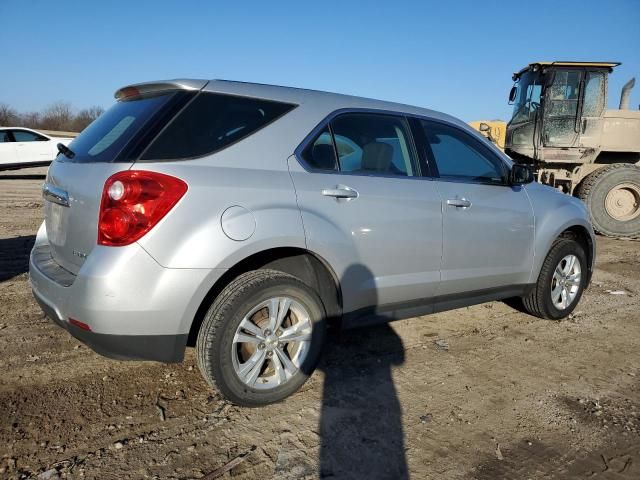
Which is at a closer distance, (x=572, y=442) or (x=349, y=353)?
(x=572, y=442)

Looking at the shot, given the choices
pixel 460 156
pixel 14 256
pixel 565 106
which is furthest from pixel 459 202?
pixel 565 106

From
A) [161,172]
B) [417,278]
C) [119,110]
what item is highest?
[119,110]

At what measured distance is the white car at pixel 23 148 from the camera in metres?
15.4

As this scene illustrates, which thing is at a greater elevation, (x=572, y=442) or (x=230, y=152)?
(x=230, y=152)

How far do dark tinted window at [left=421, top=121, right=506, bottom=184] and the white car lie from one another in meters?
15.3

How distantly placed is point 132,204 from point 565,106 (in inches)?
355

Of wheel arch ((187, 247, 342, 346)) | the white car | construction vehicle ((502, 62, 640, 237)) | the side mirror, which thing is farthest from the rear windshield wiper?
the white car

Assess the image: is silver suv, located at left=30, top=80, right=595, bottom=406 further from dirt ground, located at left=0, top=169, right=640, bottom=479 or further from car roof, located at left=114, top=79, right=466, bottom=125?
dirt ground, located at left=0, top=169, right=640, bottom=479

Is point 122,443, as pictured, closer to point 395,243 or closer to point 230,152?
point 230,152

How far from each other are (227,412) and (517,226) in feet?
8.68

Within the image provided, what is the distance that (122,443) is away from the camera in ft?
7.66

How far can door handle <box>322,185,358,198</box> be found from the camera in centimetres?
278

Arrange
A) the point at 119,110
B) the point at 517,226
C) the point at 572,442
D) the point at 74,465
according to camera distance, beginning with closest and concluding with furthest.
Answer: the point at 74,465 < the point at 572,442 < the point at 119,110 < the point at 517,226

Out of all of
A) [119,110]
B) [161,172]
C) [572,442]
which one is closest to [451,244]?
[572,442]
